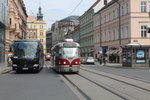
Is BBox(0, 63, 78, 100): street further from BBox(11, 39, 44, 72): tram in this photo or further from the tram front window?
BBox(11, 39, 44, 72): tram

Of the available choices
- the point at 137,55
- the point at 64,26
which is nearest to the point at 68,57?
the point at 137,55

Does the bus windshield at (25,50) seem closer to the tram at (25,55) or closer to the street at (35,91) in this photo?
the tram at (25,55)

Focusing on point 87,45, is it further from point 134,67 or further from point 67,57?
point 67,57

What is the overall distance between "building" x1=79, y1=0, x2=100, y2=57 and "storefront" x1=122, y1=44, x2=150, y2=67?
4169 cm

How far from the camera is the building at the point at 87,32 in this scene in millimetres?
81069

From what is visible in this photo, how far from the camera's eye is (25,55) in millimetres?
25359

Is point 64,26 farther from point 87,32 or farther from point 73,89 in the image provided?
point 73,89

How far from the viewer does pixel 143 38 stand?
50.1 m

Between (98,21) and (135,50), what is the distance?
37045 mm

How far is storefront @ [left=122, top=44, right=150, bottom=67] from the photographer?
1428 inches

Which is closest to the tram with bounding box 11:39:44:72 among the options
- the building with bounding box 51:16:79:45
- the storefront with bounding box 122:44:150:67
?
the storefront with bounding box 122:44:150:67

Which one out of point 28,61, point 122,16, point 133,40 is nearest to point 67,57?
point 28,61

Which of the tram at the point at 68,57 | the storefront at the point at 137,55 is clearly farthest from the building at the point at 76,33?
the tram at the point at 68,57

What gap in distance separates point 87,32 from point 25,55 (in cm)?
6279
